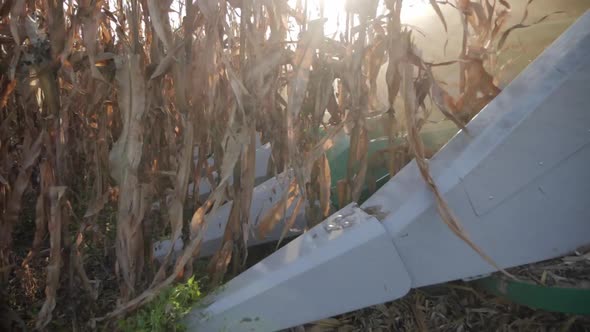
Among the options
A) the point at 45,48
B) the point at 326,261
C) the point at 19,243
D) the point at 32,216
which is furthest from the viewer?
the point at 32,216

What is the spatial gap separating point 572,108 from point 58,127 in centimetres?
132

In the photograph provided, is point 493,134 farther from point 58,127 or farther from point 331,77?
point 58,127

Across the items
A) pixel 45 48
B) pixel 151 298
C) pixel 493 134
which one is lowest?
pixel 151 298

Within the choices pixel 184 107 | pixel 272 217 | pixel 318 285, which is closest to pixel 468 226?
pixel 318 285

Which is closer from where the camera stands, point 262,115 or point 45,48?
point 45,48

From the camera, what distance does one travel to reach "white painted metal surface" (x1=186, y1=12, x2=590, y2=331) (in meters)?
1.28

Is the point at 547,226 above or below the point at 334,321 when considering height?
above

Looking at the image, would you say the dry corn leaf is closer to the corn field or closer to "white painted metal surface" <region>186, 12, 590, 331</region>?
the corn field

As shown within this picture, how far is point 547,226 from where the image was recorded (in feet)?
4.42

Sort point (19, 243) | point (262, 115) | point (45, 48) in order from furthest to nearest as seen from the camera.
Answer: point (19, 243) < point (262, 115) < point (45, 48)

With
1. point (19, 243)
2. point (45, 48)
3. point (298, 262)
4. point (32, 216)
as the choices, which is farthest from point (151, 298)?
point (32, 216)

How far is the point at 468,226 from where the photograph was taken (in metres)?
1.32

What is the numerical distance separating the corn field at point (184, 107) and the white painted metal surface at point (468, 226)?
0.35ft

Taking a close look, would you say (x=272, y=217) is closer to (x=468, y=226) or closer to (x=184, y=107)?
(x=184, y=107)
